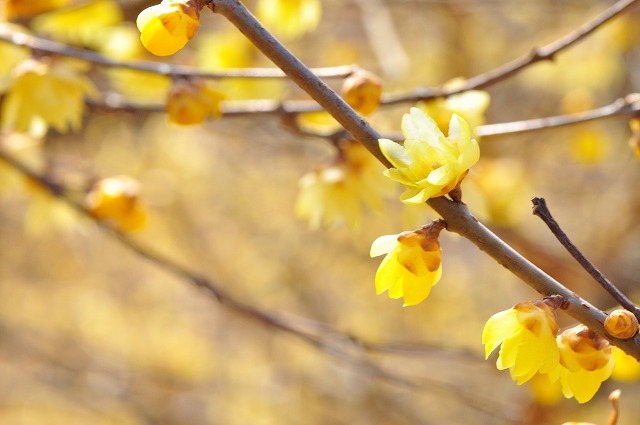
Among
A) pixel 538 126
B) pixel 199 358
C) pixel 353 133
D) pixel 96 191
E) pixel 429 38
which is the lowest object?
pixel 353 133

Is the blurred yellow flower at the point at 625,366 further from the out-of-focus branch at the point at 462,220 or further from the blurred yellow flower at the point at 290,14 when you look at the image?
the blurred yellow flower at the point at 290,14

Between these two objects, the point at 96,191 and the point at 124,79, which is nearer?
the point at 96,191

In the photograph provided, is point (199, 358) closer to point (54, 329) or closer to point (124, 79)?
point (54, 329)

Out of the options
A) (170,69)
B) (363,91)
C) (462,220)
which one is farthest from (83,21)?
(462,220)

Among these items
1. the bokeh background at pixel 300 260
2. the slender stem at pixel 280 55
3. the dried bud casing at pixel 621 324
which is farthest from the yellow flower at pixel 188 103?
the bokeh background at pixel 300 260

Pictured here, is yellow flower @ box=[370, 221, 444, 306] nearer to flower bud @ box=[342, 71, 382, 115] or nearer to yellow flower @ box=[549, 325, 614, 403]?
yellow flower @ box=[549, 325, 614, 403]

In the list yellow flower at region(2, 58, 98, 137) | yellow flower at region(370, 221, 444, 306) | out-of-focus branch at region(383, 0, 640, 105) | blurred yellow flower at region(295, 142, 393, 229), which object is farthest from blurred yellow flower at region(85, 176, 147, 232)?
yellow flower at region(370, 221, 444, 306)

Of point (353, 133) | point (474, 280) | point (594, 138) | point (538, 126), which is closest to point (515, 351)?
point (353, 133)
